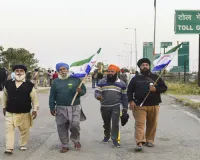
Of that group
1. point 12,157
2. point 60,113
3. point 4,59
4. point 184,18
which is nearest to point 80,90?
point 60,113

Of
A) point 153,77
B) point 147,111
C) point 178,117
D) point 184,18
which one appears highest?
point 184,18

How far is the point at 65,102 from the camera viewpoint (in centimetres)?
777

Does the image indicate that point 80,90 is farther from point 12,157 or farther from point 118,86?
point 12,157

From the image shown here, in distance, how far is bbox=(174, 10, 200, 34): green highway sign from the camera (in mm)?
23594

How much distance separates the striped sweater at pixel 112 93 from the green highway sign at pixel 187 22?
16.3 m

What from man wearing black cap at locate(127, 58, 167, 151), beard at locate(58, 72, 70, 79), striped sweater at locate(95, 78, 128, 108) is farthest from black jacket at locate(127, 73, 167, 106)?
beard at locate(58, 72, 70, 79)

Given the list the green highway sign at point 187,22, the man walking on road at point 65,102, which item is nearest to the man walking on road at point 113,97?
the man walking on road at point 65,102

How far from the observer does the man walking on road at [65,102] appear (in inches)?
306

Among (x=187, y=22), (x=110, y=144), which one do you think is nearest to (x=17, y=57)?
(x=187, y=22)

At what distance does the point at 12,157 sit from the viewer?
729 centimetres

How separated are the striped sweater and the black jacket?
16 cm

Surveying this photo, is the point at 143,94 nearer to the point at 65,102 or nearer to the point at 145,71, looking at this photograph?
the point at 145,71

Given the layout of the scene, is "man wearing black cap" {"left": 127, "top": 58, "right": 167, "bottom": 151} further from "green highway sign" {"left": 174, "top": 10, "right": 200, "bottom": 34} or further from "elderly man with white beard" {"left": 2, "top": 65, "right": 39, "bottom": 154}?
"green highway sign" {"left": 174, "top": 10, "right": 200, "bottom": 34}

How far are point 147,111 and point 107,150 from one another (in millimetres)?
1078
